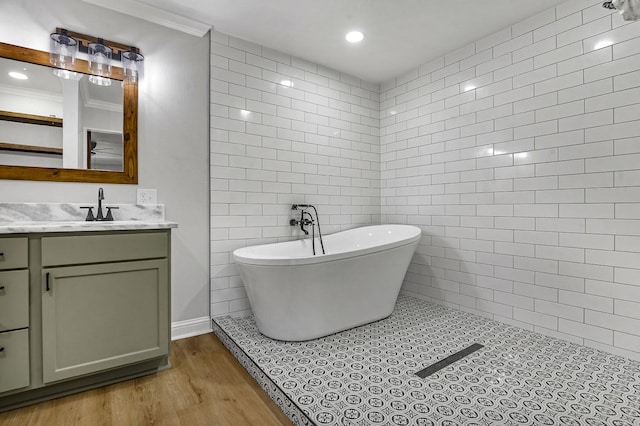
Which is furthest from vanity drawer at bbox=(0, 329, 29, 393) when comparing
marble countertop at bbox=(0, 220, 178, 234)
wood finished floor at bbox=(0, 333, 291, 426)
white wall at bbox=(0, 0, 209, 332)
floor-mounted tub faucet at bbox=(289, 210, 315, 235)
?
floor-mounted tub faucet at bbox=(289, 210, 315, 235)

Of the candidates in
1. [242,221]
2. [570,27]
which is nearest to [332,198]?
[242,221]

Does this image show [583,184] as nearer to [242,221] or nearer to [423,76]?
[423,76]

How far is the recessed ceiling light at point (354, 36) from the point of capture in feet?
8.47

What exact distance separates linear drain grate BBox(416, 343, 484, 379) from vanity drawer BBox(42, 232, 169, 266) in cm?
159

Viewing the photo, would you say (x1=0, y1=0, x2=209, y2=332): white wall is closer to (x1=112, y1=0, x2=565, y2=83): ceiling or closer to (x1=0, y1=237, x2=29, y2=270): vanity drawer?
(x1=112, y1=0, x2=565, y2=83): ceiling

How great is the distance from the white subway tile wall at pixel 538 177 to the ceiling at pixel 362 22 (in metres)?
0.18

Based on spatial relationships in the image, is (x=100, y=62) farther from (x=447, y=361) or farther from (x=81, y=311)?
(x=447, y=361)

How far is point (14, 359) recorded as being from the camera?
1.48m

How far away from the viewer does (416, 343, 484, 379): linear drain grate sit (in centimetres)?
174

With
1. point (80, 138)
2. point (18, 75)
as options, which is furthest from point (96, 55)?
point (80, 138)

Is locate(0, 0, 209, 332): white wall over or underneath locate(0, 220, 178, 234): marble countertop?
over

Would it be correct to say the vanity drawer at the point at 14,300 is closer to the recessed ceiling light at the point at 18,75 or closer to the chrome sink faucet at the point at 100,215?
the chrome sink faucet at the point at 100,215

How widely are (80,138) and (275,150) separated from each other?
139 centimetres

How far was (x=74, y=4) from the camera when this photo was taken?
2.05m
